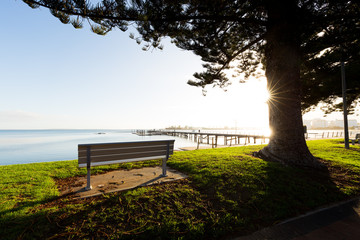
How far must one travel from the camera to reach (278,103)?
5.05 m

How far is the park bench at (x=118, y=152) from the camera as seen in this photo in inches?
Answer: 119

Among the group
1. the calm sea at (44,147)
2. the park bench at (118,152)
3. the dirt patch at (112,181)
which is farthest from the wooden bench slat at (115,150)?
the calm sea at (44,147)

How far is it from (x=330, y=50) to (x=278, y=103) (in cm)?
573

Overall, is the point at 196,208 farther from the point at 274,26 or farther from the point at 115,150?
the point at 274,26

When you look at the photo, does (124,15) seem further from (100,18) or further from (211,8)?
(211,8)

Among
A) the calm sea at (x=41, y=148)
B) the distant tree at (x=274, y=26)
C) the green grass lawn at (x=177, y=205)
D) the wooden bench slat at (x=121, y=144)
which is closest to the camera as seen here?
the green grass lawn at (x=177, y=205)

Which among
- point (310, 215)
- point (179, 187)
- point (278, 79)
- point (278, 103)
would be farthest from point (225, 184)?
point (278, 79)

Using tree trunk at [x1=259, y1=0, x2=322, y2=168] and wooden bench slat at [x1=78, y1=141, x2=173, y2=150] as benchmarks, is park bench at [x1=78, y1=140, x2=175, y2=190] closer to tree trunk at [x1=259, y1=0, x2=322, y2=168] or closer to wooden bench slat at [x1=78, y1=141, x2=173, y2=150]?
wooden bench slat at [x1=78, y1=141, x2=173, y2=150]

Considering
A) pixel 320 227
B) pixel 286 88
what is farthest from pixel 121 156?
pixel 286 88

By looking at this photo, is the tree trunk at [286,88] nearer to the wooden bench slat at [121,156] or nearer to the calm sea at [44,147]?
the wooden bench slat at [121,156]

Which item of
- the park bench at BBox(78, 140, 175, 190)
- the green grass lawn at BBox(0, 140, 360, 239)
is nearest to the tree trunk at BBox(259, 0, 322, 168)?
the green grass lawn at BBox(0, 140, 360, 239)

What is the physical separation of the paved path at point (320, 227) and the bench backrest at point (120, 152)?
92.2 inches

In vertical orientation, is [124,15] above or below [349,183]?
above

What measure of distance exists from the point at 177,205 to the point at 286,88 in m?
4.57
